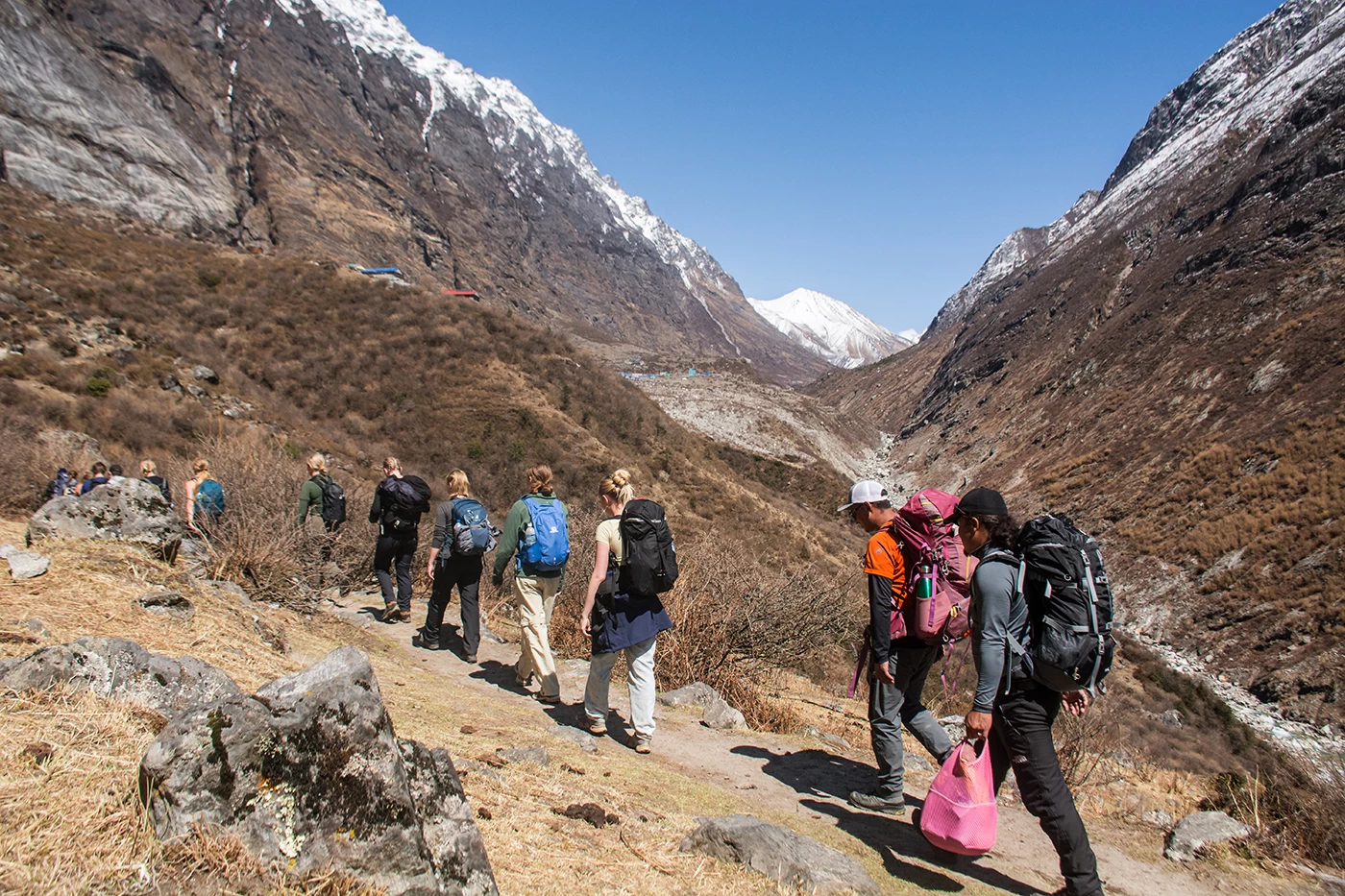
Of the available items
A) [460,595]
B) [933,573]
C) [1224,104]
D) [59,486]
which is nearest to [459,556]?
[460,595]

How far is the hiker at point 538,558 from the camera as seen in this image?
487cm

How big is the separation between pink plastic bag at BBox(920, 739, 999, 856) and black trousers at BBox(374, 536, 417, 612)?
17.9 ft

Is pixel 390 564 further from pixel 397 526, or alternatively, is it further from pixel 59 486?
pixel 59 486

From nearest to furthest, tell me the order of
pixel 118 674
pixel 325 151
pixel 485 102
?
pixel 118 674
pixel 325 151
pixel 485 102

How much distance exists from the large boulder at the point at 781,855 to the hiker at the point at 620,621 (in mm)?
1511

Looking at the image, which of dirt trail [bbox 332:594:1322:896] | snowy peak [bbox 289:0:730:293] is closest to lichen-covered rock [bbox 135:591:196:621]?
dirt trail [bbox 332:594:1322:896]

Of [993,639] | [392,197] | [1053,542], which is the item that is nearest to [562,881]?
[993,639]

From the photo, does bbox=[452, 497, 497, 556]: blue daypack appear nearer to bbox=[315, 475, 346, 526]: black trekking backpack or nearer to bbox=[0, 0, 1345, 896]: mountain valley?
bbox=[0, 0, 1345, 896]: mountain valley

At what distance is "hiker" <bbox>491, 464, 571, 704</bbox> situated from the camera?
487 centimetres

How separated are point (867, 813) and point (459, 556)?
3.76 m

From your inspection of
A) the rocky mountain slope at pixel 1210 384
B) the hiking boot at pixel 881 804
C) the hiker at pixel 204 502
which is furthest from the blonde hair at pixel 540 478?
the rocky mountain slope at pixel 1210 384

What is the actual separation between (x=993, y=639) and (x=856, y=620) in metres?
7.10

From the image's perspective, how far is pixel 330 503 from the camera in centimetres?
702

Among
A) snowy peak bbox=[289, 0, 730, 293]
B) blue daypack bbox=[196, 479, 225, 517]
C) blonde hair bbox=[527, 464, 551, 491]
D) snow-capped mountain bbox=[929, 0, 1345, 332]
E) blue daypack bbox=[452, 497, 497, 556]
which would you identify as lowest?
blue daypack bbox=[196, 479, 225, 517]
